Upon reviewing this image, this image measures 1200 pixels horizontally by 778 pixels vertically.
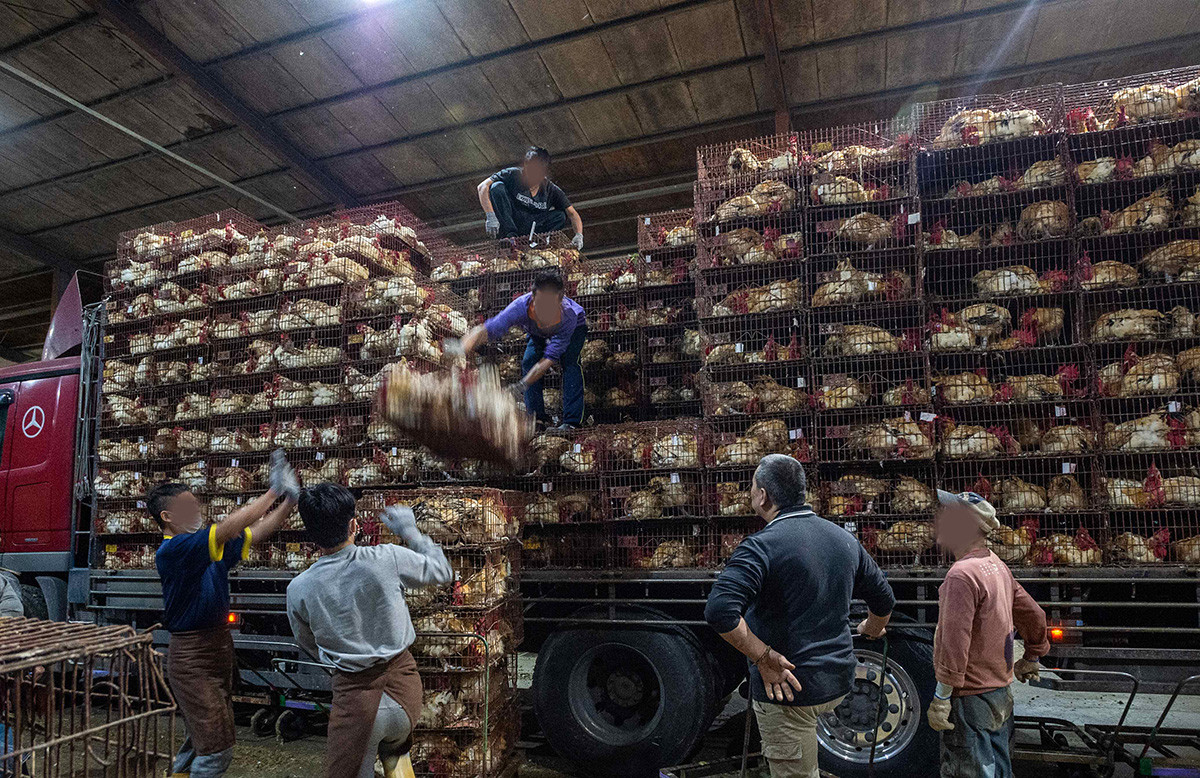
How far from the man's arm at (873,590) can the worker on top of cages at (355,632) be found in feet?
7.81

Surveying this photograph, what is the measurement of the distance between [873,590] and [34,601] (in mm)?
8461

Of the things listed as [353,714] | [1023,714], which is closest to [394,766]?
[353,714]

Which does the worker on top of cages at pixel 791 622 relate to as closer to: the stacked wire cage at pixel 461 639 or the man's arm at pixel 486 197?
the stacked wire cage at pixel 461 639

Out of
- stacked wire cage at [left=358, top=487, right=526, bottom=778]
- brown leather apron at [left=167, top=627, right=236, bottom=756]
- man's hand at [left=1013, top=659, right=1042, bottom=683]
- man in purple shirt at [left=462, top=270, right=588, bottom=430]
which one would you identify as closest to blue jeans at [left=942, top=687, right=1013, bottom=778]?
man's hand at [left=1013, top=659, right=1042, bottom=683]

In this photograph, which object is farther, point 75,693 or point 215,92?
point 215,92

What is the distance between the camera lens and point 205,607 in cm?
447

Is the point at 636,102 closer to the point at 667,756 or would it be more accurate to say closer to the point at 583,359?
the point at 583,359

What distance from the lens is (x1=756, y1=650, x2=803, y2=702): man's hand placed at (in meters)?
3.22

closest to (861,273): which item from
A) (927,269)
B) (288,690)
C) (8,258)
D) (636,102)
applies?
(927,269)

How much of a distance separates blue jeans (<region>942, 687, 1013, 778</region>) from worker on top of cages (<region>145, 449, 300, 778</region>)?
406 centimetres

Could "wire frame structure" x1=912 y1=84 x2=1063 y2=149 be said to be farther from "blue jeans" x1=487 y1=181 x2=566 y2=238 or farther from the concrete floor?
the concrete floor

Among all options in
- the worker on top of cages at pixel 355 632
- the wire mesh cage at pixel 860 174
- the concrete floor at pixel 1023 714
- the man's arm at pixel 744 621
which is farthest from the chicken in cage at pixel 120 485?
the wire mesh cage at pixel 860 174

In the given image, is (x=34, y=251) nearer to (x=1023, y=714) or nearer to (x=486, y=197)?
(x=486, y=197)

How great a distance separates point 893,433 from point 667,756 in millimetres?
2923
